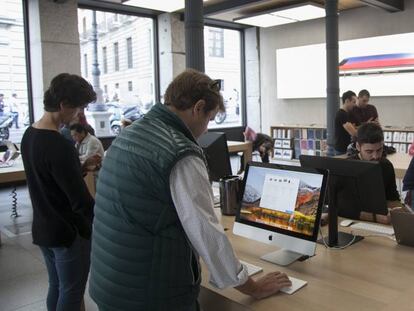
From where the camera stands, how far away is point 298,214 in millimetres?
1793

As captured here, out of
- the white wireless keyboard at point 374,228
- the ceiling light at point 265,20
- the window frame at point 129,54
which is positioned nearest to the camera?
the white wireless keyboard at point 374,228

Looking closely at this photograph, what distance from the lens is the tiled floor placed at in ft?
10.1

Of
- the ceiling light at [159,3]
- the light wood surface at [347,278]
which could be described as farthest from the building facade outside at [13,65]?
the light wood surface at [347,278]

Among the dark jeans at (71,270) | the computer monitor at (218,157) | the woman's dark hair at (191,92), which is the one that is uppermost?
the woman's dark hair at (191,92)

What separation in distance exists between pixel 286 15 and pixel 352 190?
7.16 meters

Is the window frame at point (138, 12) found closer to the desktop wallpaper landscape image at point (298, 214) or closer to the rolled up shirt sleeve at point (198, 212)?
the desktop wallpaper landscape image at point (298, 214)

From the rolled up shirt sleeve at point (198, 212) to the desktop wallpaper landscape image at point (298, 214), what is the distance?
0.57 meters

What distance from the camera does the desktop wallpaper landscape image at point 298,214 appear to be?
1.76 meters

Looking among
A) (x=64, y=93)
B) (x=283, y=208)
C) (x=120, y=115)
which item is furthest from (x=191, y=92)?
(x=120, y=115)

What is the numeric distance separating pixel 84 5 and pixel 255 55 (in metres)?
4.40

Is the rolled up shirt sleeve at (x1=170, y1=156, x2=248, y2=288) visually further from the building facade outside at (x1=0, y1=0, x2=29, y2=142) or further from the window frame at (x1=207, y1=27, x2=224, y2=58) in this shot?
the window frame at (x1=207, y1=27, x2=224, y2=58)

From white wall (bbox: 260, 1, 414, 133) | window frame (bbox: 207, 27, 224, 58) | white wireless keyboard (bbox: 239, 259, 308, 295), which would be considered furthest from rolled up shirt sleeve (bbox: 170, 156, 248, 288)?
window frame (bbox: 207, 27, 224, 58)

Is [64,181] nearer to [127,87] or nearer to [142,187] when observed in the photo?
[142,187]

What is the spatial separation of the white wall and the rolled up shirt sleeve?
8007mm
